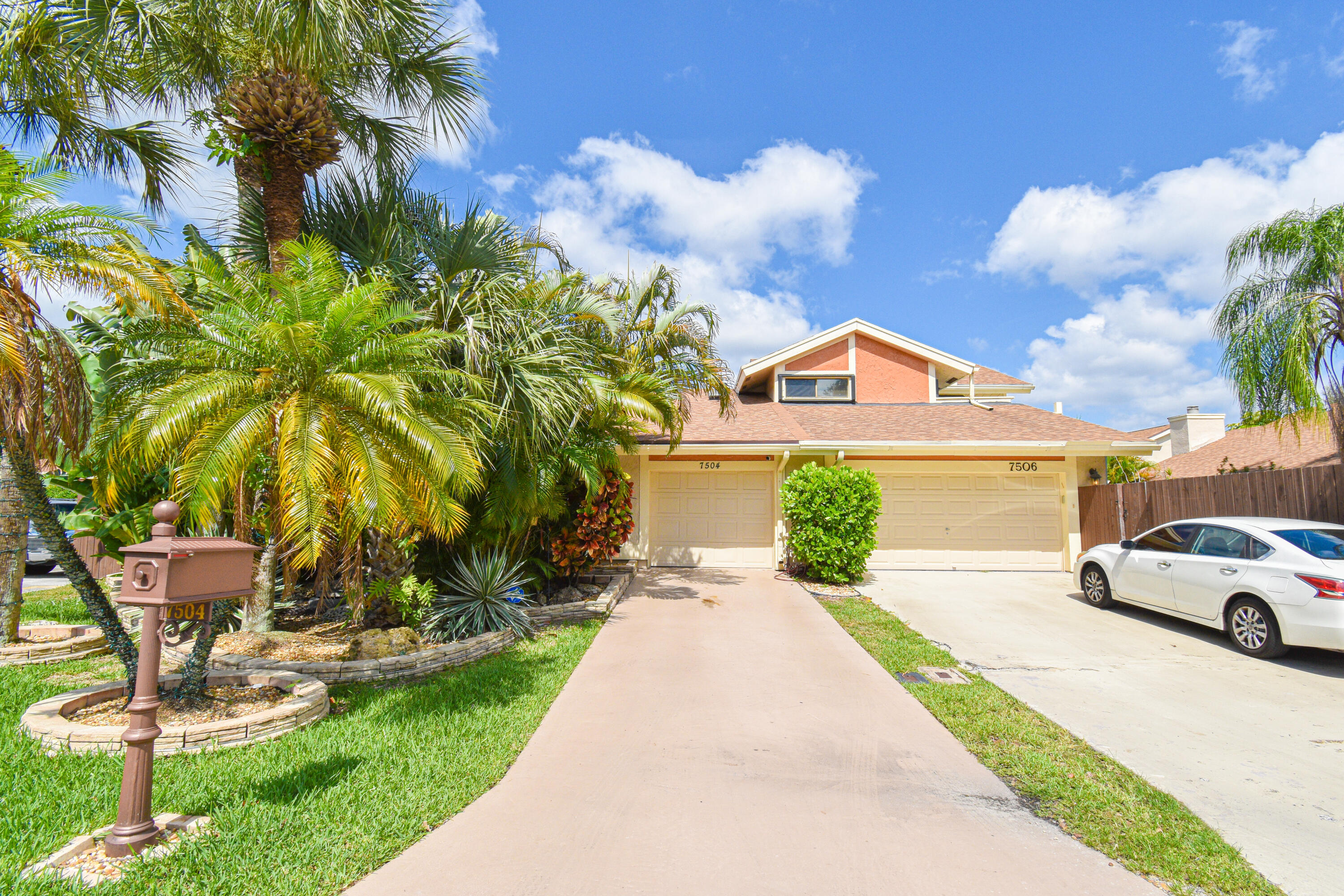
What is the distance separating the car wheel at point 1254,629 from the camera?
6.87m

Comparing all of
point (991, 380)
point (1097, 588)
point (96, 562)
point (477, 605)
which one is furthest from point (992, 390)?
point (96, 562)

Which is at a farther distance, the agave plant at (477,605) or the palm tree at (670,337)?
the palm tree at (670,337)

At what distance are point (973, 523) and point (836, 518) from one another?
13.7 ft

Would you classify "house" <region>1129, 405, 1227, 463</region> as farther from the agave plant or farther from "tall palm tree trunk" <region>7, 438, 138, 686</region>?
"tall palm tree trunk" <region>7, 438, 138, 686</region>

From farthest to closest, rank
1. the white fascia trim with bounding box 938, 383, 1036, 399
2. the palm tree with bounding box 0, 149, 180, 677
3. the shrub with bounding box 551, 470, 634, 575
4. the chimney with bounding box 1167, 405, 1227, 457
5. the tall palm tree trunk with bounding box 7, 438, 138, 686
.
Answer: the chimney with bounding box 1167, 405, 1227, 457 → the white fascia trim with bounding box 938, 383, 1036, 399 → the shrub with bounding box 551, 470, 634, 575 → the tall palm tree trunk with bounding box 7, 438, 138, 686 → the palm tree with bounding box 0, 149, 180, 677

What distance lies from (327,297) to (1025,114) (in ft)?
42.7

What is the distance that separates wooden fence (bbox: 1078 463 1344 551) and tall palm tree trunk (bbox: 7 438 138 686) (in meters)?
13.4

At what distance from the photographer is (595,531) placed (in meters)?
9.95

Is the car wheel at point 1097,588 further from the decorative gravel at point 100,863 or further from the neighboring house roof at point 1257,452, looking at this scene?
the decorative gravel at point 100,863

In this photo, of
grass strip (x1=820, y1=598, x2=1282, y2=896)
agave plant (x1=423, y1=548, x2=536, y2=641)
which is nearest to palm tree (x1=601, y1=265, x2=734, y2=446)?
agave plant (x1=423, y1=548, x2=536, y2=641)

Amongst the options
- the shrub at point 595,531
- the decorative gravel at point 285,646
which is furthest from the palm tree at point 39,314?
the shrub at point 595,531

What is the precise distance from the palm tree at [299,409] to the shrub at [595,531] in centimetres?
435

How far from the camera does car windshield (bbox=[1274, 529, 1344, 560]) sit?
663 cm

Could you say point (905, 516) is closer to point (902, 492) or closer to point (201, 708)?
point (902, 492)
